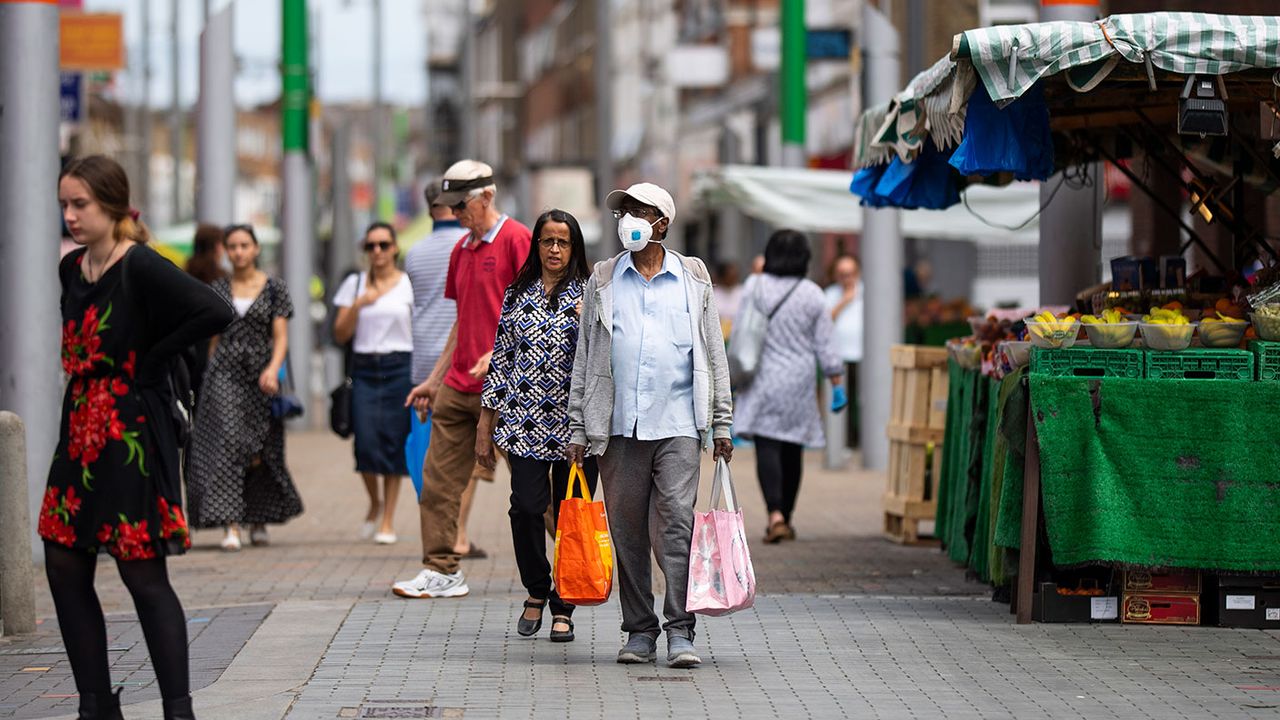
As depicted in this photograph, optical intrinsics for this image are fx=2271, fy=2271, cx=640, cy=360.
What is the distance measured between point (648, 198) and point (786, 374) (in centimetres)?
536

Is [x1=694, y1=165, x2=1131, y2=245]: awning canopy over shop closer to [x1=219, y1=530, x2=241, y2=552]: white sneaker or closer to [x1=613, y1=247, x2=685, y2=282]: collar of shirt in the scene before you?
[x1=219, y1=530, x2=241, y2=552]: white sneaker

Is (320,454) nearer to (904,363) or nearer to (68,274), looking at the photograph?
(904,363)

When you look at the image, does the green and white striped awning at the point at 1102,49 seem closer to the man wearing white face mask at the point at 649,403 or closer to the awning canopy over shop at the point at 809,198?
the man wearing white face mask at the point at 649,403

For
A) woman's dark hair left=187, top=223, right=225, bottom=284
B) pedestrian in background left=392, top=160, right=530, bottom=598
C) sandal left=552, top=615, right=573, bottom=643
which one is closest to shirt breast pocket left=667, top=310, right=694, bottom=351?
sandal left=552, top=615, right=573, bottom=643

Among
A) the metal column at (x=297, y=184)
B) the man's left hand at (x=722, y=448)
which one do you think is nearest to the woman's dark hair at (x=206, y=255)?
the man's left hand at (x=722, y=448)

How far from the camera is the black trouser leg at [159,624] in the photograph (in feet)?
21.3

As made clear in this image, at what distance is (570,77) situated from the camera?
215 feet

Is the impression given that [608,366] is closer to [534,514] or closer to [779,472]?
[534,514]

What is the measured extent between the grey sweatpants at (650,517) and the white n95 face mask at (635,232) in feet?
2.31

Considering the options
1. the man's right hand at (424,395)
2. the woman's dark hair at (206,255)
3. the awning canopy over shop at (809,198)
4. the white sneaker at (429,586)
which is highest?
the awning canopy over shop at (809,198)

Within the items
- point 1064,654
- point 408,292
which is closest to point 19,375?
point 408,292

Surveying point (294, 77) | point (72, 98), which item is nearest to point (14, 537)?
point (72, 98)

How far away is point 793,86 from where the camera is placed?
2284cm

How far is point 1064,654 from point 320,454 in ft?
46.4
